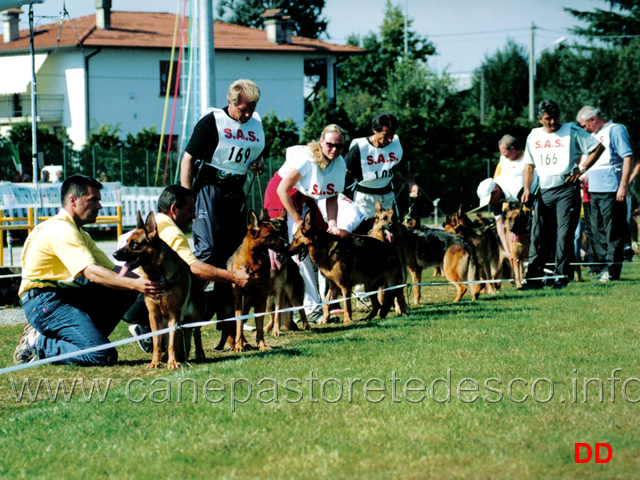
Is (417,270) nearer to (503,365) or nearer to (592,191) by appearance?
(592,191)

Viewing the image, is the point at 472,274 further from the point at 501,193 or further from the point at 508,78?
the point at 508,78

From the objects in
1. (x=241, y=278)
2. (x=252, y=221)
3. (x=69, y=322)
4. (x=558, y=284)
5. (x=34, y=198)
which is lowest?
(x=558, y=284)

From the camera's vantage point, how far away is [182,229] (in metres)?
7.05

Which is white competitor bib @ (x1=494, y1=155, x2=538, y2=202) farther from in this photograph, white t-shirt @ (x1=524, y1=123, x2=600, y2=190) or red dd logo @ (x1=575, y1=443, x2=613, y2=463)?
red dd logo @ (x1=575, y1=443, x2=613, y2=463)

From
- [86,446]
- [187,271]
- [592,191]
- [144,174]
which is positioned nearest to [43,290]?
[187,271]

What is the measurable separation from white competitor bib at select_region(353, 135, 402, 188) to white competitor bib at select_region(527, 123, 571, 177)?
1946 mm

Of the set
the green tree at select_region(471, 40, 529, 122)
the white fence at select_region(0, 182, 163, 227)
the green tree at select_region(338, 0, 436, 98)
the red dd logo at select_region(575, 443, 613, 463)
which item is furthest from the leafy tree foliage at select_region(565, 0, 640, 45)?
the red dd logo at select_region(575, 443, 613, 463)

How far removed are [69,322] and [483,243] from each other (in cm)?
647

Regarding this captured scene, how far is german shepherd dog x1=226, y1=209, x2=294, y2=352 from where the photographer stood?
6.80 m

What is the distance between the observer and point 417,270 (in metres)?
10.6

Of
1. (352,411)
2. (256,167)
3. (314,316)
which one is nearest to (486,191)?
(314,316)

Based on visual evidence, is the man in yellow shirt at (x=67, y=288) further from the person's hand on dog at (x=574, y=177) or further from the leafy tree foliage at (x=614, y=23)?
the leafy tree foliage at (x=614, y=23)

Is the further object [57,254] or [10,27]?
[10,27]

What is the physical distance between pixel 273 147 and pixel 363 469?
28.3 m
